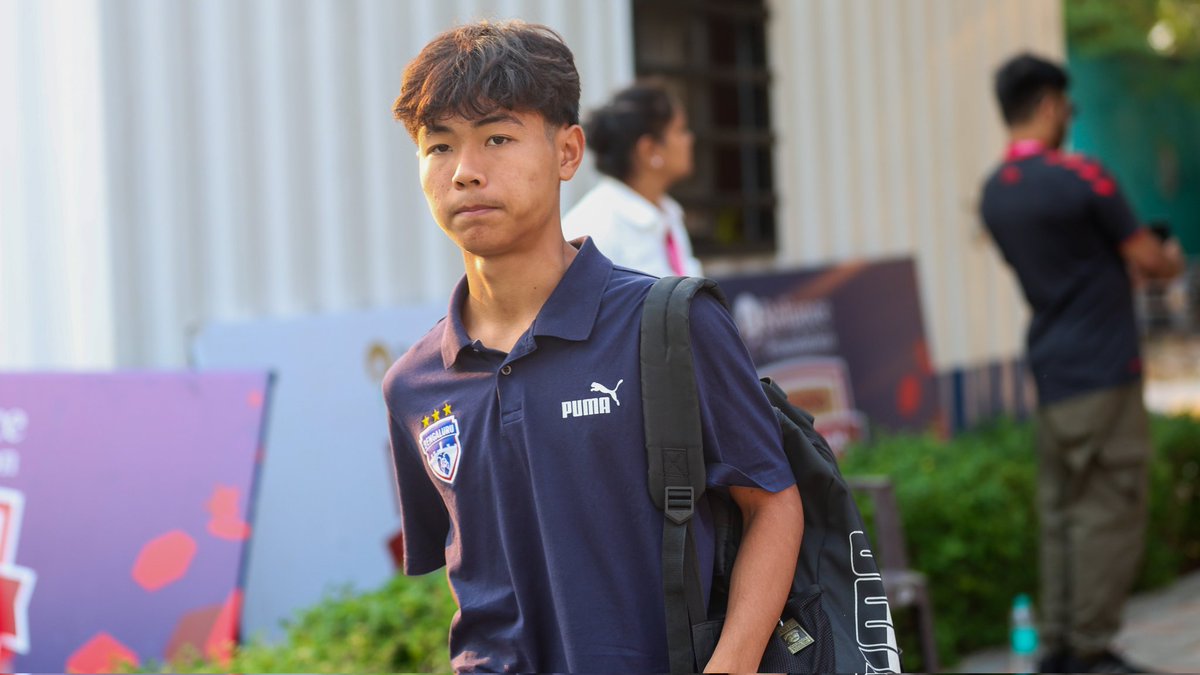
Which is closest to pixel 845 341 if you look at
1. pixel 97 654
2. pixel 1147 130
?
pixel 97 654

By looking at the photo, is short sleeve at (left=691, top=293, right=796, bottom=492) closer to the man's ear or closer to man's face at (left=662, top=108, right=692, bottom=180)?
the man's ear

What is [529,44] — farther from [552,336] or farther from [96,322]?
→ [96,322]

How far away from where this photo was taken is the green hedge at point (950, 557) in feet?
14.6

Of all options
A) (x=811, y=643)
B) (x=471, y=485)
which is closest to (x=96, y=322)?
(x=471, y=485)

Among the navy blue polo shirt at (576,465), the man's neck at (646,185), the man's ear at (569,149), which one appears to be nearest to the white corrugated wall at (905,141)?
the man's neck at (646,185)

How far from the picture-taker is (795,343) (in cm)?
743

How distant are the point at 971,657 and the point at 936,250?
307cm

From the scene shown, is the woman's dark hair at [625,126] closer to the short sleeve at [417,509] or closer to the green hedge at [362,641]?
the green hedge at [362,641]

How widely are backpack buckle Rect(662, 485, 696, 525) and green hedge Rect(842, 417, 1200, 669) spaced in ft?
12.9

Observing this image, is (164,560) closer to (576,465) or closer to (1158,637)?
(576,465)

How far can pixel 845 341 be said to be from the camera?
784cm

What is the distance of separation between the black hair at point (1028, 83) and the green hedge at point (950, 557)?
160 centimetres

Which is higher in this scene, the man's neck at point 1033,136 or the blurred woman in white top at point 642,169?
the man's neck at point 1033,136

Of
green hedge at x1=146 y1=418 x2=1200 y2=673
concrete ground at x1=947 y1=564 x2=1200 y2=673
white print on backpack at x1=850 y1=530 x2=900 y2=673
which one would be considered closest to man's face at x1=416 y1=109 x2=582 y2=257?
white print on backpack at x1=850 y1=530 x2=900 y2=673
